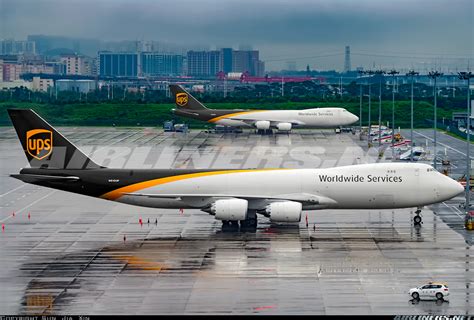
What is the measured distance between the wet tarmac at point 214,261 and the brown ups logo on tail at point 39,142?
5925 mm

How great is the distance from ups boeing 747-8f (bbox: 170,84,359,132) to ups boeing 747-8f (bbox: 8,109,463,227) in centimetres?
9727

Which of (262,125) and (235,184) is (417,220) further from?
(262,125)

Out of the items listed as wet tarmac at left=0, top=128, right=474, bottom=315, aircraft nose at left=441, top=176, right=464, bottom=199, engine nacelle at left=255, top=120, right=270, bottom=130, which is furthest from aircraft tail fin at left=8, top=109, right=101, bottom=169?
engine nacelle at left=255, top=120, right=270, bottom=130


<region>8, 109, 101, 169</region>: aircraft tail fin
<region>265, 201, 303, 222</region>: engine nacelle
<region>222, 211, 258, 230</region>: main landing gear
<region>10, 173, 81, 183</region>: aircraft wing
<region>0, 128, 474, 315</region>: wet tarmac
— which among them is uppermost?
<region>8, 109, 101, 169</region>: aircraft tail fin

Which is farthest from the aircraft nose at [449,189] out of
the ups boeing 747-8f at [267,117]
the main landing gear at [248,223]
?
the ups boeing 747-8f at [267,117]

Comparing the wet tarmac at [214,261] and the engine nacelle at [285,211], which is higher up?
the engine nacelle at [285,211]

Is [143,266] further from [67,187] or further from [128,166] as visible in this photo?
[128,166]

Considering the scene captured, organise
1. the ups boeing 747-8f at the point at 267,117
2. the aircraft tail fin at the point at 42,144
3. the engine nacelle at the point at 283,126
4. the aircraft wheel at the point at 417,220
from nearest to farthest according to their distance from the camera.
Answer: the aircraft tail fin at the point at 42,144, the aircraft wheel at the point at 417,220, the engine nacelle at the point at 283,126, the ups boeing 747-8f at the point at 267,117

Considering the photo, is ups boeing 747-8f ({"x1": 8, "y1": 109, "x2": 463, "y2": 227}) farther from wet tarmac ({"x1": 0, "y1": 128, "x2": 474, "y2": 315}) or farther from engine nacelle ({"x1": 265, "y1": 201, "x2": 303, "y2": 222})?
wet tarmac ({"x1": 0, "y1": 128, "x2": 474, "y2": 315})

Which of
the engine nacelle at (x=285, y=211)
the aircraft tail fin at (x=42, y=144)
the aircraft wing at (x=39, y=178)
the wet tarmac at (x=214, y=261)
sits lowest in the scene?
the wet tarmac at (x=214, y=261)

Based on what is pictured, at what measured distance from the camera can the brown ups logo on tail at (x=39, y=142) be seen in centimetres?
7219

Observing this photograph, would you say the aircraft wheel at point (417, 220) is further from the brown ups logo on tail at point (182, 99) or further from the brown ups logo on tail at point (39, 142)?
the brown ups logo on tail at point (182, 99)

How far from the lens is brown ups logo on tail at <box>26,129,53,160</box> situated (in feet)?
237

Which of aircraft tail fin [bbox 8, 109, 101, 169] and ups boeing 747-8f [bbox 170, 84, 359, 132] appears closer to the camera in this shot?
aircraft tail fin [bbox 8, 109, 101, 169]
